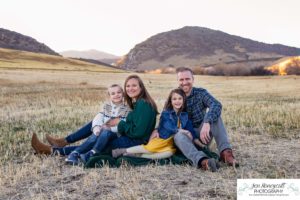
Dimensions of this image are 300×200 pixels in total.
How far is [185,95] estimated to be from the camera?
7.81 meters

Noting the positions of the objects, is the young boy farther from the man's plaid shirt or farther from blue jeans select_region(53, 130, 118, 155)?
the man's plaid shirt

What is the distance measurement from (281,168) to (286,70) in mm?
60116

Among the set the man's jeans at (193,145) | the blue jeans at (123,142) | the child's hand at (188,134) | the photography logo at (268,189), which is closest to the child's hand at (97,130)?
the blue jeans at (123,142)

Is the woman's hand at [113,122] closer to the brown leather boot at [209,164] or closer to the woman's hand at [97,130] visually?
the woman's hand at [97,130]

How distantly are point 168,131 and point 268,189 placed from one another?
2733 millimetres

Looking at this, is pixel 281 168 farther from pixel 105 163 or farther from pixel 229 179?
pixel 105 163

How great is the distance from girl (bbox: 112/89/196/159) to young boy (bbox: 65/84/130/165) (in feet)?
0.98

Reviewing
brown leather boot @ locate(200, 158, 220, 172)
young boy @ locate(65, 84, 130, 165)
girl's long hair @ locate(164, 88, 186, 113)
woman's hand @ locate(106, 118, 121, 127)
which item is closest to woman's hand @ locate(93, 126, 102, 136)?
young boy @ locate(65, 84, 130, 165)

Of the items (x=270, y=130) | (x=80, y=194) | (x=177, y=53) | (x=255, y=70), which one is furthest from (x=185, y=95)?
(x=177, y=53)

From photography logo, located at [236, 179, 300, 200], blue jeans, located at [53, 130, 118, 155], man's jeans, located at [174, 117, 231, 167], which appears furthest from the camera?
blue jeans, located at [53, 130, 118, 155]

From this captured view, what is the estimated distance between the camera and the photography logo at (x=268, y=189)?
Answer: 497cm

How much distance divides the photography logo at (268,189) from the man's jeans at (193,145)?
1.67 metres

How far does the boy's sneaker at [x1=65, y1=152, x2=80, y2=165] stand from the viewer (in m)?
7.53

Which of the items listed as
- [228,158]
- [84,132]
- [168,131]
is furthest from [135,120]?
[228,158]
